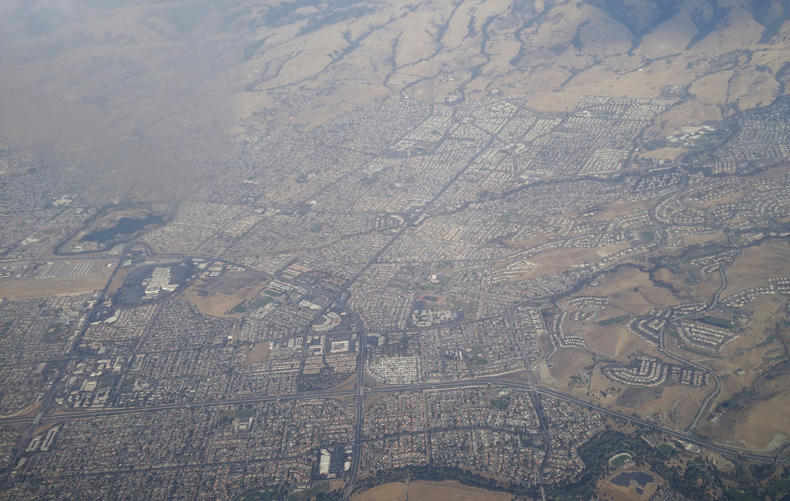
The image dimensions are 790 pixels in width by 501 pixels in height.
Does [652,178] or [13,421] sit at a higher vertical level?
[13,421]

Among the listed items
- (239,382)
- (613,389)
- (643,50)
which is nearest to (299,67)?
(643,50)

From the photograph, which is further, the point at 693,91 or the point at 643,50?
the point at 643,50

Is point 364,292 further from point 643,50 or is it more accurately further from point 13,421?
point 643,50

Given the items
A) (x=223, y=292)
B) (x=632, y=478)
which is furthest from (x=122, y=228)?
(x=632, y=478)

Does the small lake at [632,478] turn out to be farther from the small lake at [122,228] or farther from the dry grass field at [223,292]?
the small lake at [122,228]

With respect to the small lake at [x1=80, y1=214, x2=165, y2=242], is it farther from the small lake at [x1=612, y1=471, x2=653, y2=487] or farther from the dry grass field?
the small lake at [x1=612, y1=471, x2=653, y2=487]

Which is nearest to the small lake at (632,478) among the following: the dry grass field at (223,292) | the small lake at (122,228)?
the dry grass field at (223,292)

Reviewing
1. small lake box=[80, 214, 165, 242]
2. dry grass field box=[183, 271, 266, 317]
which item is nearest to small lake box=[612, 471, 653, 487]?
dry grass field box=[183, 271, 266, 317]
